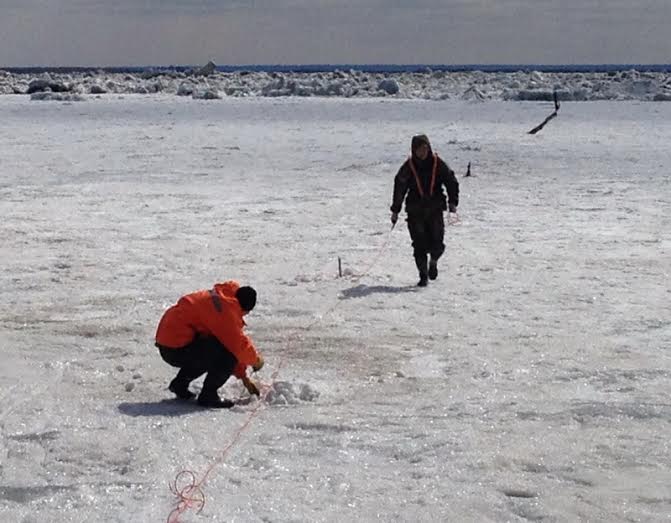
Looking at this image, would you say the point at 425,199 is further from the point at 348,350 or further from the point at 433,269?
the point at 348,350

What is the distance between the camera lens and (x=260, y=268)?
9781 millimetres

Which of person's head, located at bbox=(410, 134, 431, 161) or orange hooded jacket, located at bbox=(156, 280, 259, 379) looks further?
person's head, located at bbox=(410, 134, 431, 161)

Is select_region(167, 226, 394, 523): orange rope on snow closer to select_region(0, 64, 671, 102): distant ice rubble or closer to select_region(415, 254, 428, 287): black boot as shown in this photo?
select_region(415, 254, 428, 287): black boot

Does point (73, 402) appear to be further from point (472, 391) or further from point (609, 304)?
point (609, 304)

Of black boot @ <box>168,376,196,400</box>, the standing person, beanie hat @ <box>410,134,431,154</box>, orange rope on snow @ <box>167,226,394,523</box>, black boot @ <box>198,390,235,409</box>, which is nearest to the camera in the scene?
orange rope on snow @ <box>167,226,394,523</box>

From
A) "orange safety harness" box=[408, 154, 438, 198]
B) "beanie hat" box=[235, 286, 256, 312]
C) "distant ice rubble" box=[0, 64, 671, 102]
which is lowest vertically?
"distant ice rubble" box=[0, 64, 671, 102]

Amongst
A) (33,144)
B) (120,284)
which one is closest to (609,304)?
(120,284)

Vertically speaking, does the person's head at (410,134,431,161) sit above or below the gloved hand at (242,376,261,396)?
above

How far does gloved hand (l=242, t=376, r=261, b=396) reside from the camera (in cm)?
582

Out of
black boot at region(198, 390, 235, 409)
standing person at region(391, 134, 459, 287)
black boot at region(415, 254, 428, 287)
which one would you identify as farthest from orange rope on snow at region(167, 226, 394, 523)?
standing person at region(391, 134, 459, 287)

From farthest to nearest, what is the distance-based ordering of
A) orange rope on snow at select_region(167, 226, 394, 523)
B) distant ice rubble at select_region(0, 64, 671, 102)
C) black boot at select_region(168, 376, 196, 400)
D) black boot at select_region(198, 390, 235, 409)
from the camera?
distant ice rubble at select_region(0, 64, 671, 102) → black boot at select_region(168, 376, 196, 400) → black boot at select_region(198, 390, 235, 409) → orange rope on snow at select_region(167, 226, 394, 523)

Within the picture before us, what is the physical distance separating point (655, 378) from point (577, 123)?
22872 millimetres

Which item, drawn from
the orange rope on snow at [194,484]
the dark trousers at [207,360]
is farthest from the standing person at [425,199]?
the dark trousers at [207,360]

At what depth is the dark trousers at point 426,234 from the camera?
9.09 metres
